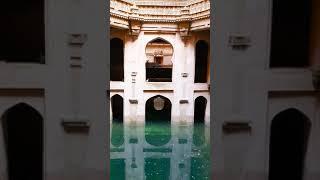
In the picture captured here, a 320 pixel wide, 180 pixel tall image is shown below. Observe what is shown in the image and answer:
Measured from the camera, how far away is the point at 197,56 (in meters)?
19.6

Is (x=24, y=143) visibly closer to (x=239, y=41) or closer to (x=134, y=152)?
(x=239, y=41)

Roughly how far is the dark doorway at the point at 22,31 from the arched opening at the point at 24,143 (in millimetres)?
1113

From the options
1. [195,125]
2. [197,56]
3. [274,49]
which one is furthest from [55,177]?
[197,56]

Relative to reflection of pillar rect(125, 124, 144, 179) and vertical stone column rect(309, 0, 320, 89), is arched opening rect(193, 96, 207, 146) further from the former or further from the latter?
vertical stone column rect(309, 0, 320, 89)

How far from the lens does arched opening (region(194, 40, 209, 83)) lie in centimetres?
1961

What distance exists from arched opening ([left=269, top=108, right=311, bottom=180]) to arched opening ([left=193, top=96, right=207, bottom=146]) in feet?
22.1

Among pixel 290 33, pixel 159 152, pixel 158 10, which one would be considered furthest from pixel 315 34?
pixel 158 10

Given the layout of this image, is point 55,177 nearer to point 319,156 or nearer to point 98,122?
point 98,122

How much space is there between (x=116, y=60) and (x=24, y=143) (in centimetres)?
1238

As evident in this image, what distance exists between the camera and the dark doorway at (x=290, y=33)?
6.78 m

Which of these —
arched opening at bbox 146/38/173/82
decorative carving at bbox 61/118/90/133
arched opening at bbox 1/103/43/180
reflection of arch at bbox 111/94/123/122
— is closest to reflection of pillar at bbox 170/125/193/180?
arched opening at bbox 1/103/43/180

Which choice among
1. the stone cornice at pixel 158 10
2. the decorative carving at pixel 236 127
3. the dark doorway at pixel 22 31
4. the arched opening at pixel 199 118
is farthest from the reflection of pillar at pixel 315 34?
the stone cornice at pixel 158 10

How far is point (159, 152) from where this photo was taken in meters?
12.2

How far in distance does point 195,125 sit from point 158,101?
5.61m
